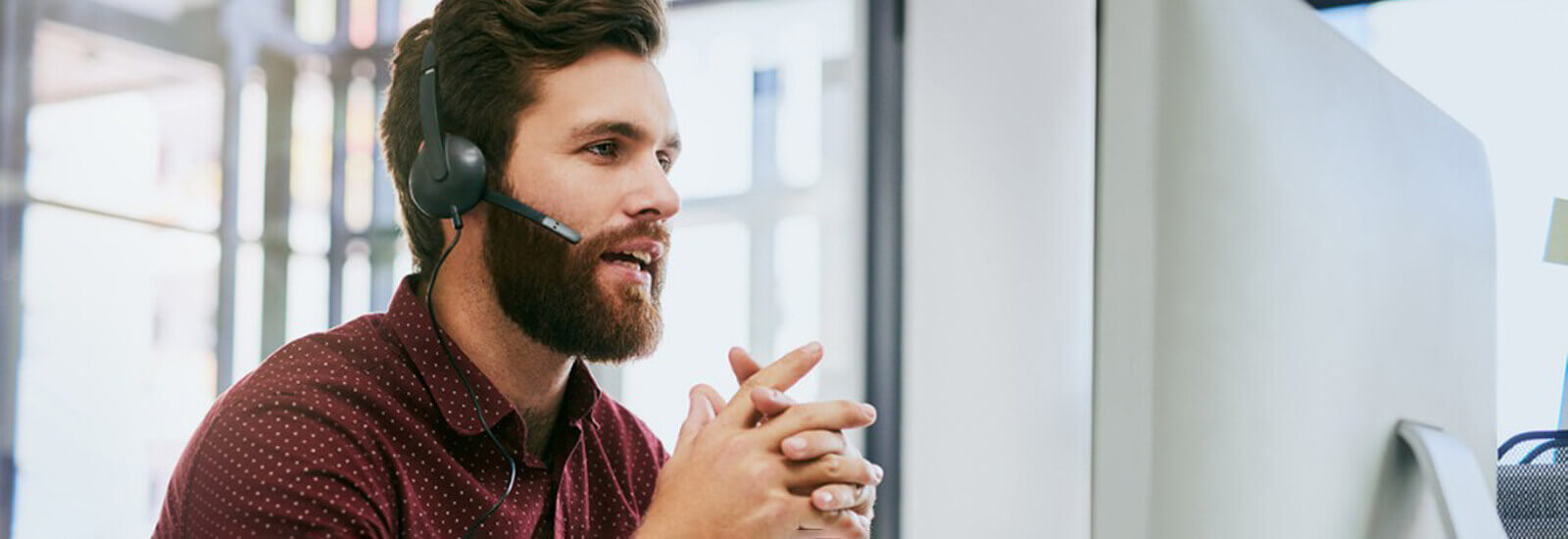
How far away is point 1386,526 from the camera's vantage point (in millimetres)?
585

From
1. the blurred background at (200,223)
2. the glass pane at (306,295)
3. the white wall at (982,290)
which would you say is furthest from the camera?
the glass pane at (306,295)

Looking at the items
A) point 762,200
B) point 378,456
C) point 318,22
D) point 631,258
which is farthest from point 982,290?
point 318,22

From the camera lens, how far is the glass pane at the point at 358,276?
11.7 ft

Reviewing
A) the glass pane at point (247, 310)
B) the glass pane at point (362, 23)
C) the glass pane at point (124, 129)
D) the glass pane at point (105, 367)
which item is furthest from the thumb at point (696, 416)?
A: the glass pane at point (362, 23)

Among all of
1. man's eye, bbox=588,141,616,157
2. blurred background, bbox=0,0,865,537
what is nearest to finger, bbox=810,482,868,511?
man's eye, bbox=588,141,616,157

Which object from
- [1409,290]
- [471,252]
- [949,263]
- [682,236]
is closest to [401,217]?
[471,252]

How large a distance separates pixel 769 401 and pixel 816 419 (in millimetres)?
38

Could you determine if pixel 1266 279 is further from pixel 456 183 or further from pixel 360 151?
pixel 360 151

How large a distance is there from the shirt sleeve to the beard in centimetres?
18

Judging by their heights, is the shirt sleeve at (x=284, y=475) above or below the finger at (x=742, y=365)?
below

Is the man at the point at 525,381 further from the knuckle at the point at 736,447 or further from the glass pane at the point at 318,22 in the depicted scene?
the glass pane at the point at 318,22

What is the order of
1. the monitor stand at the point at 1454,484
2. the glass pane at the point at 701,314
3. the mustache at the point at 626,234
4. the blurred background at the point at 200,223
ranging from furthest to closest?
the glass pane at the point at 701,314 → the blurred background at the point at 200,223 → the mustache at the point at 626,234 → the monitor stand at the point at 1454,484

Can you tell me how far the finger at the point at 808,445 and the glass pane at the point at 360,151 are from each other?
2930 mm

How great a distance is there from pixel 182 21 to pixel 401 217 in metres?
2.36
